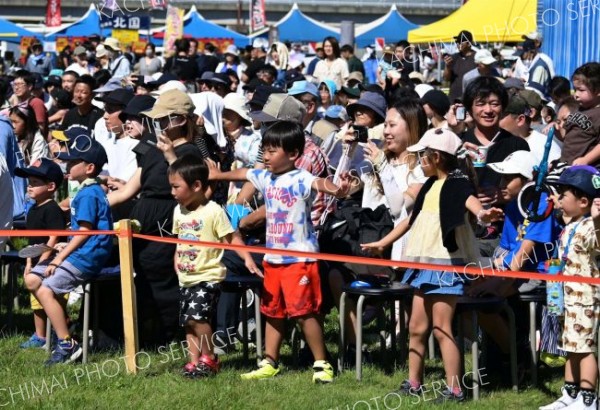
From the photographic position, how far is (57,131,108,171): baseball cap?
819 cm

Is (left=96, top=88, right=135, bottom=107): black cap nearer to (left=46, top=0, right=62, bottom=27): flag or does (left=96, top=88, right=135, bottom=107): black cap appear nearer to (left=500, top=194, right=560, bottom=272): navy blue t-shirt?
(left=500, top=194, right=560, bottom=272): navy blue t-shirt

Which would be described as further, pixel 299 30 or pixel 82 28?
pixel 299 30

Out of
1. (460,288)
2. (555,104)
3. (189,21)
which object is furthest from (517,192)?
(189,21)

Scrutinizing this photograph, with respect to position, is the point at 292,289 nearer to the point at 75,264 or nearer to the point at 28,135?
the point at 75,264

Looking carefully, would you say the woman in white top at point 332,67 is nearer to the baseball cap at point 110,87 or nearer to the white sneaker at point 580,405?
the baseball cap at point 110,87

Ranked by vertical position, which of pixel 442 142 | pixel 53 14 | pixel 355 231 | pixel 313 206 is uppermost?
pixel 53 14

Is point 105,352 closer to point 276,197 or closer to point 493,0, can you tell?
point 276,197

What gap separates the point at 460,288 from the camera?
6.61 meters

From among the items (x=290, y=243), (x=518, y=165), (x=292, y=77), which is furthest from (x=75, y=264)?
(x=292, y=77)

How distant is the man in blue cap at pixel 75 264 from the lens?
794 cm

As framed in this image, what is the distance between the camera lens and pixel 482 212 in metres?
6.18

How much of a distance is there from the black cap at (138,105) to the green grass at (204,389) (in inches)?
96.9

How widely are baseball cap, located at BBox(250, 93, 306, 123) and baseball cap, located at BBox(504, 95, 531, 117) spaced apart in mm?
1574

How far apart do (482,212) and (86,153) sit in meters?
3.28
